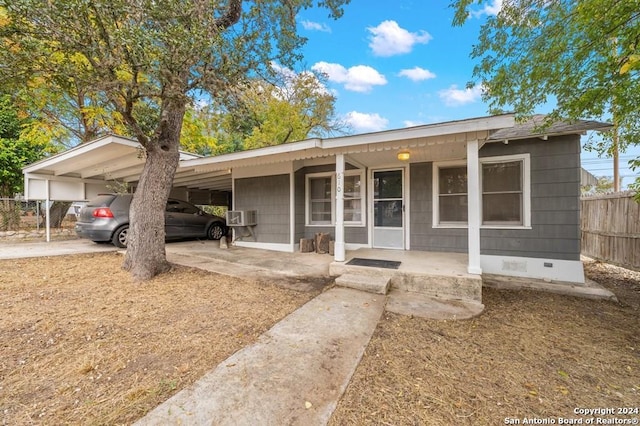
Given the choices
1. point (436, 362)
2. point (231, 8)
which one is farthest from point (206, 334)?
point (231, 8)

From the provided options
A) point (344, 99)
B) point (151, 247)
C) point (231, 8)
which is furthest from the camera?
point (344, 99)

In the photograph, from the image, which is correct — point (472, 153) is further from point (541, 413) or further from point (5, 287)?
point (5, 287)

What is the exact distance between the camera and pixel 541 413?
1622mm

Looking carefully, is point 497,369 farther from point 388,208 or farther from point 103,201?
point 103,201

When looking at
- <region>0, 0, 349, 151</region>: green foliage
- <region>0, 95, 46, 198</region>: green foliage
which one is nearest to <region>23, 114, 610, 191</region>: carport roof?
<region>0, 0, 349, 151</region>: green foliage

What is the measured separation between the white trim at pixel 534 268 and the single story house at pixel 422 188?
1 cm

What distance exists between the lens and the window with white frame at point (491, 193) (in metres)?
4.80

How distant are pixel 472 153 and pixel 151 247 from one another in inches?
204

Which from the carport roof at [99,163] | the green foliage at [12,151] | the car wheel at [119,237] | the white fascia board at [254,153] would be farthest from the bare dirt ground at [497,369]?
the green foliage at [12,151]

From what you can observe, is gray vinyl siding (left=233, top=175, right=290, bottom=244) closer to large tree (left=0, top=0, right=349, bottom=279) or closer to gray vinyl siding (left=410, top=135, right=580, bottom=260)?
large tree (left=0, top=0, right=349, bottom=279)

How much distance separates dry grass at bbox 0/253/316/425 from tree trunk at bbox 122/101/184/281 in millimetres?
284

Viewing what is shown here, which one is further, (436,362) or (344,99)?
(344,99)

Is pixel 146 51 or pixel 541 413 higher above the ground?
pixel 146 51

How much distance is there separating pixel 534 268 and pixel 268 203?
19.3ft
